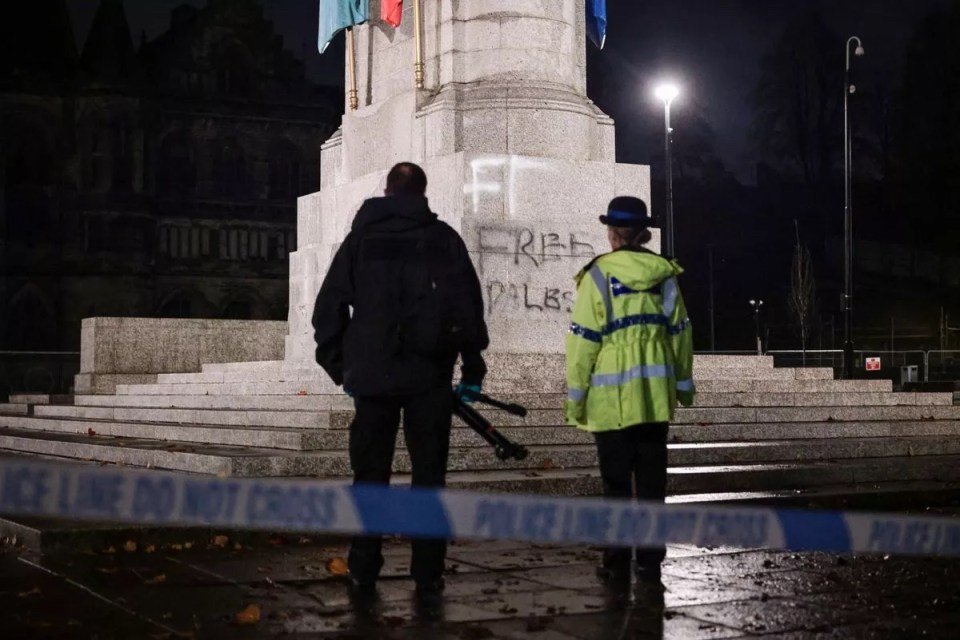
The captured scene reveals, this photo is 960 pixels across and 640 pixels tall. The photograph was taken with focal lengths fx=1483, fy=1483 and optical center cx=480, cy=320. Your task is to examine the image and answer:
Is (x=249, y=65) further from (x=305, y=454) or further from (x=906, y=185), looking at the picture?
(x=305, y=454)

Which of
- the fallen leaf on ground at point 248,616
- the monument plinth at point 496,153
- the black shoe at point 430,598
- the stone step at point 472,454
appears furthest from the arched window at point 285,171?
the fallen leaf on ground at point 248,616

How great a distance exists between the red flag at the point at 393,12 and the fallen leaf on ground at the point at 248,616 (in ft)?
37.2

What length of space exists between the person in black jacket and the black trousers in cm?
84

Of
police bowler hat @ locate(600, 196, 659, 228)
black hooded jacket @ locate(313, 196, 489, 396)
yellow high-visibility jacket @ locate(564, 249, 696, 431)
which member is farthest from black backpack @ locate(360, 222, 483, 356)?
police bowler hat @ locate(600, 196, 659, 228)

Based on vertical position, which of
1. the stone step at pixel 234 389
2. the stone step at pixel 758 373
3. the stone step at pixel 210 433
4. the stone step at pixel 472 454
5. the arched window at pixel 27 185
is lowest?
the stone step at pixel 472 454

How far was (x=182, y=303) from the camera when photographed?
6681cm

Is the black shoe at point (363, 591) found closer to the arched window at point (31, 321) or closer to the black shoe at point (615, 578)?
the black shoe at point (615, 578)

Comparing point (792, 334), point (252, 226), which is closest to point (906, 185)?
point (792, 334)

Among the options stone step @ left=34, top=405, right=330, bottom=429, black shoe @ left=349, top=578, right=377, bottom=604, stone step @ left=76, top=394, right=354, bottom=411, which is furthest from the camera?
stone step @ left=76, top=394, right=354, bottom=411

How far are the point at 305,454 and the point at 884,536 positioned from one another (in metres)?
4.14

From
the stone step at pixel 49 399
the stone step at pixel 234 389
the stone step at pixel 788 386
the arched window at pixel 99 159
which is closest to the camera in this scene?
the stone step at pixel 234 389

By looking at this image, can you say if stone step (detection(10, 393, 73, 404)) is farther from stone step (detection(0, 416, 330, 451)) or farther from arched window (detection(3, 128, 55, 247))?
arched window (detection(3, 128, 55, 247))

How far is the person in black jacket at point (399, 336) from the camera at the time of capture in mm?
6781

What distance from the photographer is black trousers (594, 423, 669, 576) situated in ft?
23.8
